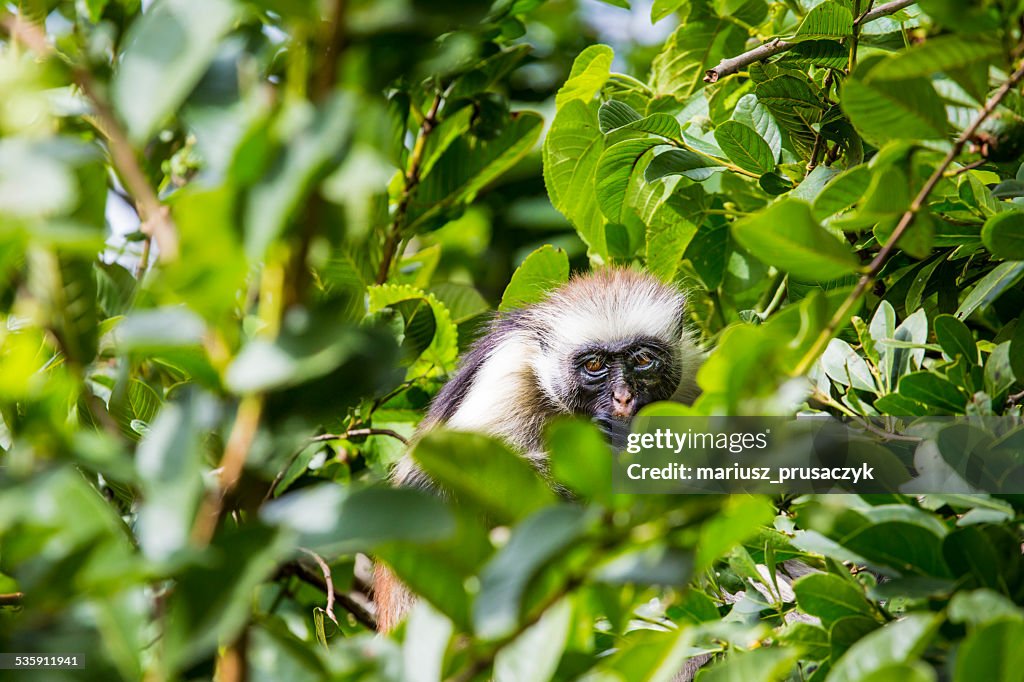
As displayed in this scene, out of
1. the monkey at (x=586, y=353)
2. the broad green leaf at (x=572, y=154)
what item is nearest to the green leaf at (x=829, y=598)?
the broad green leaf at (x=572, y=154)

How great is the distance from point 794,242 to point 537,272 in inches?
61.0

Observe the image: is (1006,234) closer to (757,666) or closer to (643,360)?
(757,666)

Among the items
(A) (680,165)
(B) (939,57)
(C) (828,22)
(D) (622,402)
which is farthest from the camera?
(D) (622,402)

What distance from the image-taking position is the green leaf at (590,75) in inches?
78.5

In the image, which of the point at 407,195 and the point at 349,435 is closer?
the point at 349,435

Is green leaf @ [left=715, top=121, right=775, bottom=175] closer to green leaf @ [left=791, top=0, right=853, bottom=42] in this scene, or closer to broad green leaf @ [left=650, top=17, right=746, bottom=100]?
green leaf @ [left=791, top=0, right=853, bottom=42]

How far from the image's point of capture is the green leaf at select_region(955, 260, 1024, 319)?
1229mm

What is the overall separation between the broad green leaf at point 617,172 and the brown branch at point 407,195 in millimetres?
481

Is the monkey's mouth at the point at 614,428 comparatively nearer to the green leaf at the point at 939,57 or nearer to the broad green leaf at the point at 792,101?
the broad green leaf at the point at 792,101

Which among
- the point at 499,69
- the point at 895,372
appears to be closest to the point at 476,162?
the point at 499,69

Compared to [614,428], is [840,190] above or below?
above

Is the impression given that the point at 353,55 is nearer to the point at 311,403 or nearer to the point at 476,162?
the point at 311,403

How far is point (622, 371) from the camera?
9.47 ft

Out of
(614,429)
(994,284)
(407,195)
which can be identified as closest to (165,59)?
(994,284)
